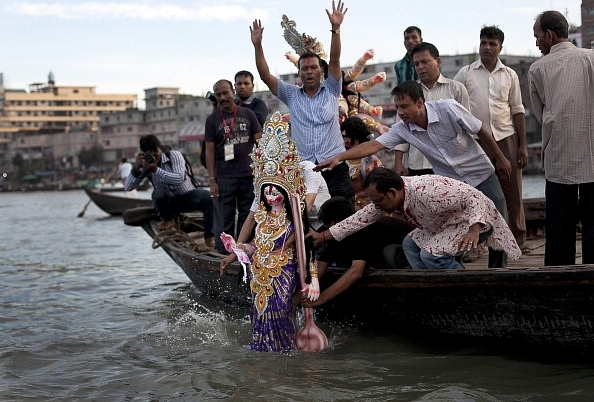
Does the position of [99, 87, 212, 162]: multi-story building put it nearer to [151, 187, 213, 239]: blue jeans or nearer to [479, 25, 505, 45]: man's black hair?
[151, 187, 213, 239]: blue jeans

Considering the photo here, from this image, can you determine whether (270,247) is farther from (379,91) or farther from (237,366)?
(379,91)

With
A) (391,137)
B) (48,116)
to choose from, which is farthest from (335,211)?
(48,116)

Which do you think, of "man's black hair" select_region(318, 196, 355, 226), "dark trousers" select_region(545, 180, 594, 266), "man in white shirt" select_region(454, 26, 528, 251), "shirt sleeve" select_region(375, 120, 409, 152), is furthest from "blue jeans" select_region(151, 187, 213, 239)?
"dark trousers" select_region(545, 180, 594, 266)

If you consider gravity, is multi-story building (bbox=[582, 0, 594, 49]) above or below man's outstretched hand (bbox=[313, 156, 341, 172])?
above

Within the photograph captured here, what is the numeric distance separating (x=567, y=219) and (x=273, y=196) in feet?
6.12

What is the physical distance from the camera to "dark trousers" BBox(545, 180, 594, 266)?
198 inches

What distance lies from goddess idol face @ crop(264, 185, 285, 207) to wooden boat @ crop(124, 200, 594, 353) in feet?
2.10

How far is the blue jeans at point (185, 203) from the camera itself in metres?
8.65

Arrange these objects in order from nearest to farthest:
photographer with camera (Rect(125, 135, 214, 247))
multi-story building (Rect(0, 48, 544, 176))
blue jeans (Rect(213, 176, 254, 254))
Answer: blue jeans (Rect(213, 176, 254, 254)) < photographer with camera (Rect(125, 135, 214, 247)) < multi-story building (Rect(0, 48, 544, 176))

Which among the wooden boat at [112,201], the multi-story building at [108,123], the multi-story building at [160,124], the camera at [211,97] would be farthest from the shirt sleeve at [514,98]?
the multi-story building at [160,124]

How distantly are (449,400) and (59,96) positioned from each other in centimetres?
10813

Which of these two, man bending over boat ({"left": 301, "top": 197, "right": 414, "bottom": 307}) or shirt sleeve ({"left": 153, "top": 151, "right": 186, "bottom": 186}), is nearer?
man bending over boat ({"left": 301, "top": 197, "right": 414, "bottom": 307})

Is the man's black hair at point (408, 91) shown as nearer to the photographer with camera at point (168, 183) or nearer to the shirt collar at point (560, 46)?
the shirt collar at point (560, 46)

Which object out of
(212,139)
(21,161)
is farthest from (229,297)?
(21,161)
